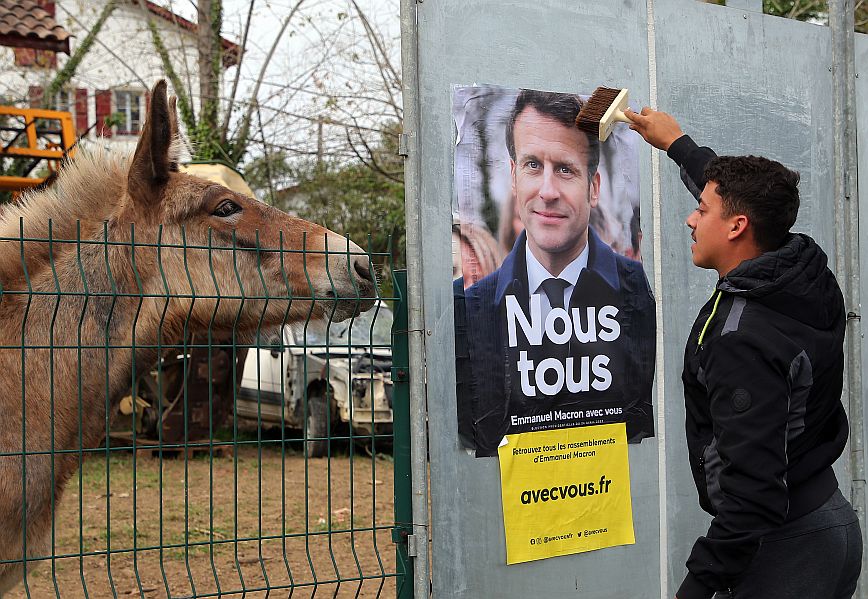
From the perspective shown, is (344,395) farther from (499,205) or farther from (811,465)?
(811,465)

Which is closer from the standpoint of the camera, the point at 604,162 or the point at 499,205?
the point at 499,205

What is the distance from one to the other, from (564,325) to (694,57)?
1.62 metres

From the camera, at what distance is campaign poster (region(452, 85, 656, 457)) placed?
12.9ft

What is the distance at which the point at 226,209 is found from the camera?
4137 millimetres

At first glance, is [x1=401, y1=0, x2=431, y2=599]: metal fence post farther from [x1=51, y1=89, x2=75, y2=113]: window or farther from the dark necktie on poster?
[x1=51, y1=89, x2=75, y2=113]: window

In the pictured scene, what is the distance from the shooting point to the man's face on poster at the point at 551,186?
4.10m

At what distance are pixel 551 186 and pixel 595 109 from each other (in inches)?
15.8

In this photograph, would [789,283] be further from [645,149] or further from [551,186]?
[645,149]

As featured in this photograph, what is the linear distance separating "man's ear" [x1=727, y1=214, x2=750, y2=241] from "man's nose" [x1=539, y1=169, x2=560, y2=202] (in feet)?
4.30

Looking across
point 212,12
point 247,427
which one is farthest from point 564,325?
point 212,12

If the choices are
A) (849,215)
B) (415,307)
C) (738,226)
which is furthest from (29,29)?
(738,226)

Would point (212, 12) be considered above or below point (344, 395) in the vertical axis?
above

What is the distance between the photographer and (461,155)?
395 centimetres

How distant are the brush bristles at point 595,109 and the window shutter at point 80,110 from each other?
837 inches
